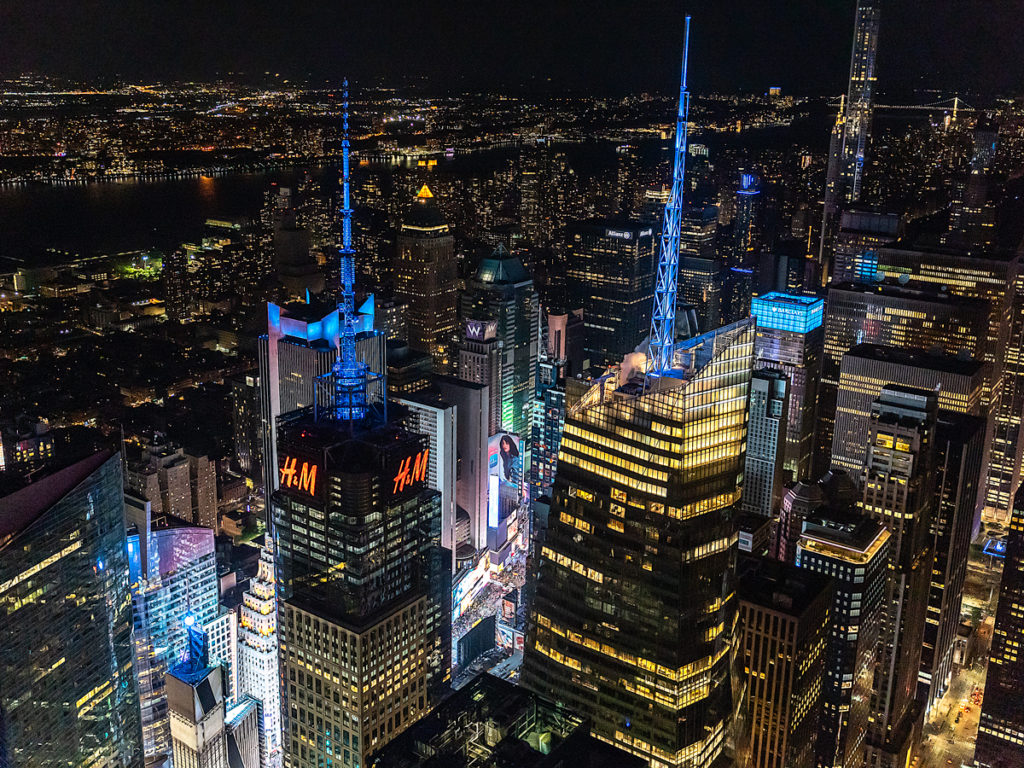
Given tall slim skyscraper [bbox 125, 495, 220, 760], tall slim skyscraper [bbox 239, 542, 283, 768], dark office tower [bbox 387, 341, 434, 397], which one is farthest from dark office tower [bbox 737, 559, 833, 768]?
dark office tower [bbox 387, 341, 434, 397]

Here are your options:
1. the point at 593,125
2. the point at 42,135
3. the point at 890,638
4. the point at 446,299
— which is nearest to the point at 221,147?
the point at 42,135

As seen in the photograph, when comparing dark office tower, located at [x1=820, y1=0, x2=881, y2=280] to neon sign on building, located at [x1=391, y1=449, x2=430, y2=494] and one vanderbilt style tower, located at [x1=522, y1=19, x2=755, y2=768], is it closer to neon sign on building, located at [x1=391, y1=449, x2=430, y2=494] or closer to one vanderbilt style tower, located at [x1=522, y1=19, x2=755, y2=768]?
one vanderbilt style tower, located at [x1=522, y1=19, x2=755, y2=768]

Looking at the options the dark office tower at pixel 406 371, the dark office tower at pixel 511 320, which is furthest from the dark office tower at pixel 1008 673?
the dark office tower at pixel 511 320

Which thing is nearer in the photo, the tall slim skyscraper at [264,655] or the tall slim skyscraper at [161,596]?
the tall slim skyscraper at [161,596]

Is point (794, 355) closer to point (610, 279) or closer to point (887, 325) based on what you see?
point (887, 325)

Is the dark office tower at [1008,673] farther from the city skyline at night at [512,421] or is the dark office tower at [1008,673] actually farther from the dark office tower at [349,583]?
the dark office tower at [349,583]

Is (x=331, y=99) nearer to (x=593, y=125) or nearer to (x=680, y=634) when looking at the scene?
(x=593, y=125)
